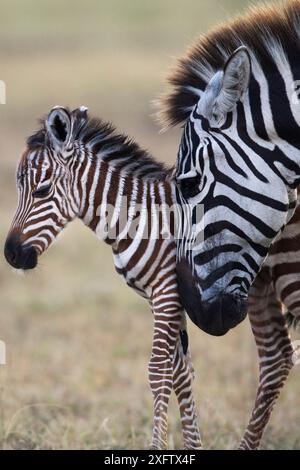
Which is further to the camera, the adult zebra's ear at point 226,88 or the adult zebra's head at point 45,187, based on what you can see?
the adult zebra's head at point 45,187

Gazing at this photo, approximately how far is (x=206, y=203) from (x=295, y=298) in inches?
37.9

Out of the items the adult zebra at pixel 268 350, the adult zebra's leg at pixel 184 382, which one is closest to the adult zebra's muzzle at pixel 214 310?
the adult zebra's leg at pixel 184 382

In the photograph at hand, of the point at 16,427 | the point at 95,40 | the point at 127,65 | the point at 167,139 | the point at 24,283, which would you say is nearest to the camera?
the point at 16,427

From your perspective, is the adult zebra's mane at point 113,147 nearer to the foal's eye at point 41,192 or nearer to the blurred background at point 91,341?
the foal's eye at point 41,192

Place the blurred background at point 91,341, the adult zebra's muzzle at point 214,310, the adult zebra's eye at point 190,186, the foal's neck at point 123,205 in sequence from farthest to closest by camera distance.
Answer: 1. the blurred background at point 91,341
2. the foal's neck at point 123,205
3. the adult zebra's eye at point 190,186
4. the adult zebra's muzzle at point 214,310

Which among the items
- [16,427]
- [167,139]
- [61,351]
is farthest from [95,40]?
[16,427]

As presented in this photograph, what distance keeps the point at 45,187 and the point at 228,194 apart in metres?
1.01

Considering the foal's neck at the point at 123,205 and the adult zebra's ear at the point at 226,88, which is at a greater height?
the adult zebra's ear at the point at 226,88

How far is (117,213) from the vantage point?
5.14 metres

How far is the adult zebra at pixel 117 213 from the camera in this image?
4980 millimetres

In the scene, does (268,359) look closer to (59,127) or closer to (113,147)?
(113,147)

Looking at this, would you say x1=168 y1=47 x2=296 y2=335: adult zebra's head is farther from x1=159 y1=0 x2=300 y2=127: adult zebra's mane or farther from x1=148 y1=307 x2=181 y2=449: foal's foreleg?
x1=159 y1=0 x2=300 y2=127: adult zebra's mane

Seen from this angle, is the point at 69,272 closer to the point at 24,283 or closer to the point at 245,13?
the point at 24,283
